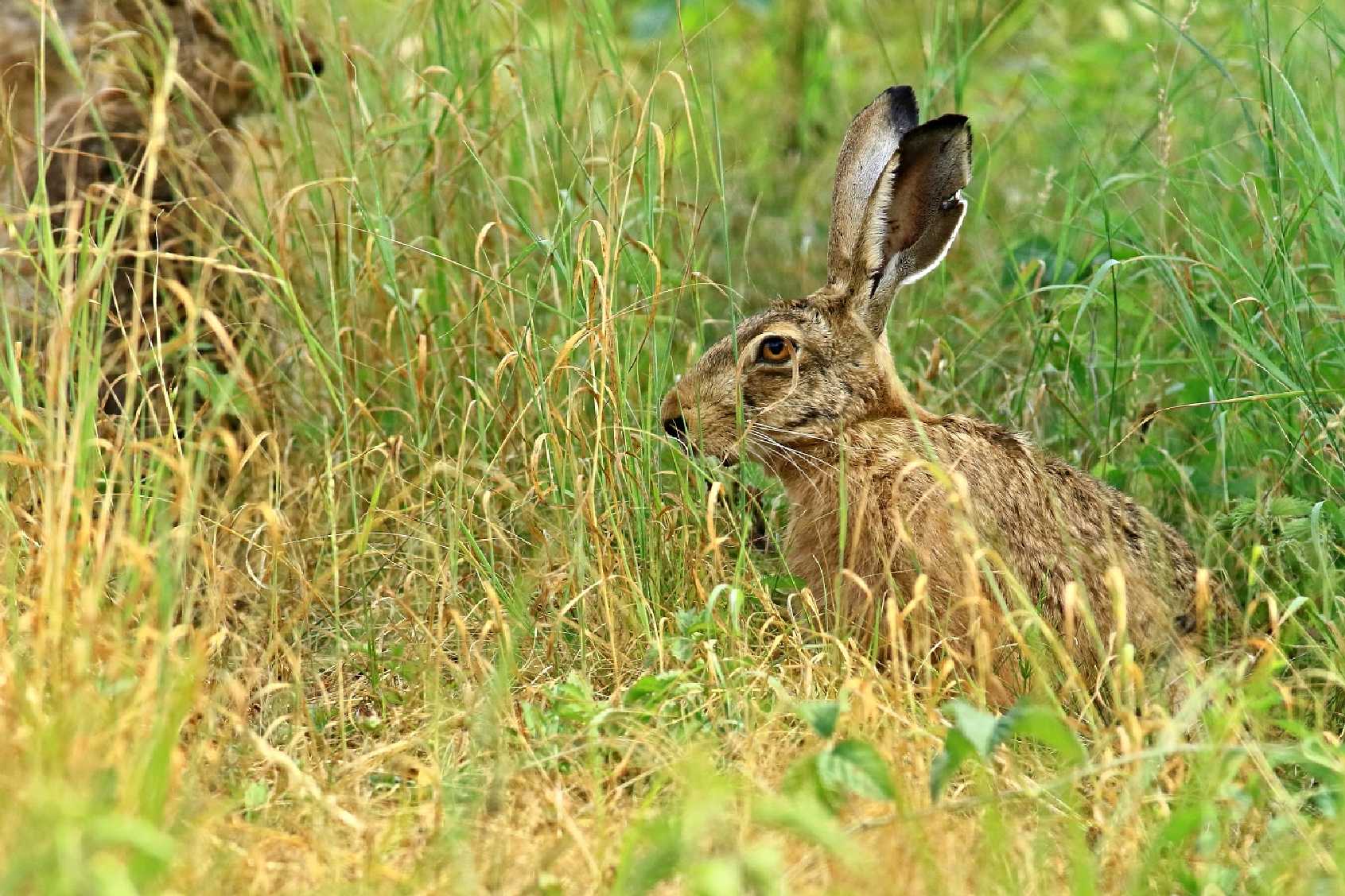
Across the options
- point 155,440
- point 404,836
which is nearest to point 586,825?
point 404,836

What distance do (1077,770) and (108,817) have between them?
1.60 metres

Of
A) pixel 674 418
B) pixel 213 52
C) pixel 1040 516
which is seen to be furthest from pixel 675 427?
pixel 213 52

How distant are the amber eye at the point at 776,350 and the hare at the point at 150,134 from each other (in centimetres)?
170

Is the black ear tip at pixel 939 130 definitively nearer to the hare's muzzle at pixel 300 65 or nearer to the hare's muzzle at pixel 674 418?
the hare's muzzle at pixel 674 418

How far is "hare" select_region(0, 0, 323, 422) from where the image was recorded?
16.4ft

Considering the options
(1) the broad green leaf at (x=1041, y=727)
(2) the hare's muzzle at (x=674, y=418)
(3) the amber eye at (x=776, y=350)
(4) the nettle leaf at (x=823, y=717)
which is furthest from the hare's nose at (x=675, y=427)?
(1) the broad green leaf at (x=1041, y=727)

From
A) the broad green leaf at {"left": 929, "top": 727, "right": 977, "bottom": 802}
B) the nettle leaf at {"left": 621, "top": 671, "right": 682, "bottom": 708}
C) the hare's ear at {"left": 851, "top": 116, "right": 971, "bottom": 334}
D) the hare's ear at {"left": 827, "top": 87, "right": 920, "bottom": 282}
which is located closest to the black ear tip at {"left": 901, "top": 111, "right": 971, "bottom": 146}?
the hare's ear at {"left": 851, "top": 116, "right": 971, "bottom": 334}

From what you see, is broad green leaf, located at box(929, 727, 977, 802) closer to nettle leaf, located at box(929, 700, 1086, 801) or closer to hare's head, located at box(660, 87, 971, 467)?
nettle leaf, located at box(929, 700, 1086, 801)

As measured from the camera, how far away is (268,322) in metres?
5.07

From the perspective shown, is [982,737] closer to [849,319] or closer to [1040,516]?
[1040,516]

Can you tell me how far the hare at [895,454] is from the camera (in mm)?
4062

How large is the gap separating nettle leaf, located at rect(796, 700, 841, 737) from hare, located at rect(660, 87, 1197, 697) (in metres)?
0.83

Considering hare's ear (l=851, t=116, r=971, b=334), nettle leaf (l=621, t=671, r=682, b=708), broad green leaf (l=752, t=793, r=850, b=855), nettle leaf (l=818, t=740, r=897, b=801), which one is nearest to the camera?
broad green leaf (l=752, t=793, r=850, b=855)

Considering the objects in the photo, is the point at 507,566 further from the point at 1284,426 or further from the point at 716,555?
the point at 1284,426
